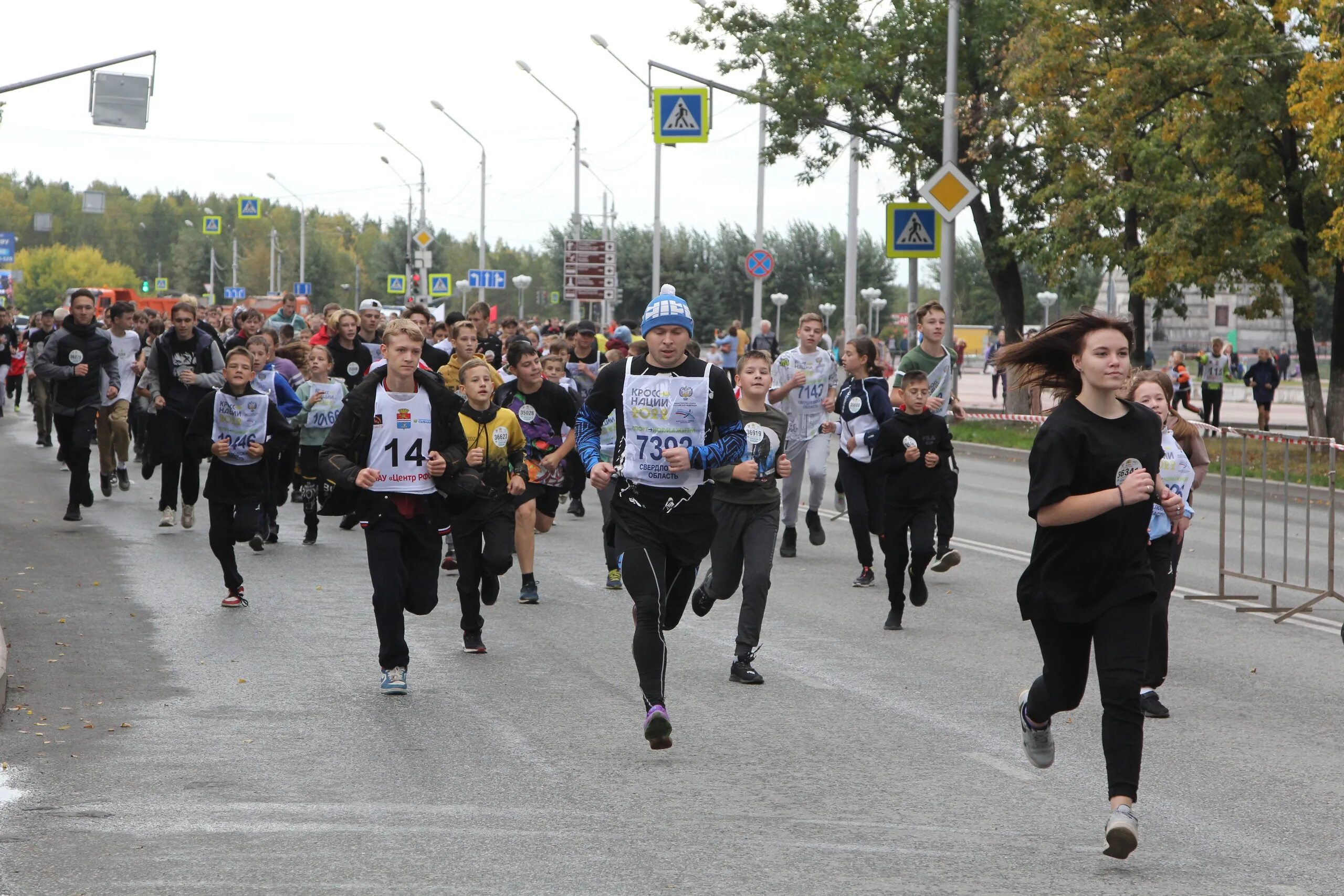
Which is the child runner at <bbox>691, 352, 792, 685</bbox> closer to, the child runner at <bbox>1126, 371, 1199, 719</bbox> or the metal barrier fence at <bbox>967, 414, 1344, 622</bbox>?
the child runner at <bbox>1126, 371, 1199, 719</bbox>

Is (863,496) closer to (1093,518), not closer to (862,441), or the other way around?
(862,441)

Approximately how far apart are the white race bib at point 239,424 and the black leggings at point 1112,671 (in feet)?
22.1

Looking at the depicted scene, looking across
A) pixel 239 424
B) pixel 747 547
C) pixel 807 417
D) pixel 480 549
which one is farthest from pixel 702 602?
pixel 807 417

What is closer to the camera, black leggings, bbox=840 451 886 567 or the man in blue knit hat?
the man in blue knit hat

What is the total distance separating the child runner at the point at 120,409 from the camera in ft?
58.0

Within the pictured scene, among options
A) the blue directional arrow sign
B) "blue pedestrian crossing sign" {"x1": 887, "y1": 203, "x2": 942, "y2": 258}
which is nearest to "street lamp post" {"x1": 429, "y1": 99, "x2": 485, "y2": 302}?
the blue directional arrow sign

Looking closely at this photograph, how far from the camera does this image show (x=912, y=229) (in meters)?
24.6

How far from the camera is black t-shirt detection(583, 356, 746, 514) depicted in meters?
7.17

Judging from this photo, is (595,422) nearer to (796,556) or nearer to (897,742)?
(897,742)

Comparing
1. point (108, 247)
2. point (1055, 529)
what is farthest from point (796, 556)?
point (108, 247)

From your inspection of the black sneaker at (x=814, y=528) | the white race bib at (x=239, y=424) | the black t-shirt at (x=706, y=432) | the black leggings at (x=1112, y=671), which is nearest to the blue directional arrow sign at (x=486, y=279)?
the black sneaker at (x=814, y=528)

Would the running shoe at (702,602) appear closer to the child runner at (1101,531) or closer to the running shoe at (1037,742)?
the running shoe at (1037,742)

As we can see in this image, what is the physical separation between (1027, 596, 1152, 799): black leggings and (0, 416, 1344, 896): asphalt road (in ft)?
1.12

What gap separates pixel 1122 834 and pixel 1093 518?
0.99 m
